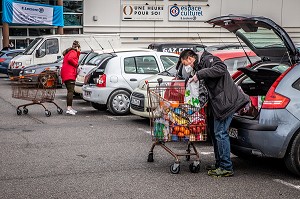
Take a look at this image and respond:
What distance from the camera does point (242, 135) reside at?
7.41 m

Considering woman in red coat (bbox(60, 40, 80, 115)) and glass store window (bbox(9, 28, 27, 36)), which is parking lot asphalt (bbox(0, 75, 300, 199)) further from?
glass store window (bbox(9, 28, 27, 36))

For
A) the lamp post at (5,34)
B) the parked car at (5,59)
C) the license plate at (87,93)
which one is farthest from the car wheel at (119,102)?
the lamp post at (5,34)

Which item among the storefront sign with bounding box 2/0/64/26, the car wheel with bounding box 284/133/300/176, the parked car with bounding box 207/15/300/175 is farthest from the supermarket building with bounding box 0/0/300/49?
the car wheel with bounding box 284/133/300/176

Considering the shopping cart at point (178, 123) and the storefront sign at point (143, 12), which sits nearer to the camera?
the shopping cart at point (178, 123)

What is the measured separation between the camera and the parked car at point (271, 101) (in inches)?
Result: 279

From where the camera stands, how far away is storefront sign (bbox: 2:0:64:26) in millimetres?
29469

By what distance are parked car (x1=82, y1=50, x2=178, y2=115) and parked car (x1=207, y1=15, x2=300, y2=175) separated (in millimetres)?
5494

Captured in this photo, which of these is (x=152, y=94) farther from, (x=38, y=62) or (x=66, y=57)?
(x=38, y=62)

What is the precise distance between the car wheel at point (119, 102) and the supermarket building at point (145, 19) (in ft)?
60.4

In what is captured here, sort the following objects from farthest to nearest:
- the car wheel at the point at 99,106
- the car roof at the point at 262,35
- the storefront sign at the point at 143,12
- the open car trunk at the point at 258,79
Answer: the storefront sign at the point at 143,12
the car wheel at the point at 99,106
the open car trunk at the point at 258,79
the car roof at the point at 262,35

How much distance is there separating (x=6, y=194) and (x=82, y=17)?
89.3 feet

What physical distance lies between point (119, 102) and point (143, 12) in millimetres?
20706

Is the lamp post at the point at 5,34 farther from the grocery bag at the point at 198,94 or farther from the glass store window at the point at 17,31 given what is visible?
the grocery bag at the point at 198,94

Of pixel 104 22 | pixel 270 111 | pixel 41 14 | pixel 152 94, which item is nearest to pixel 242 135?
pixel 270 111
